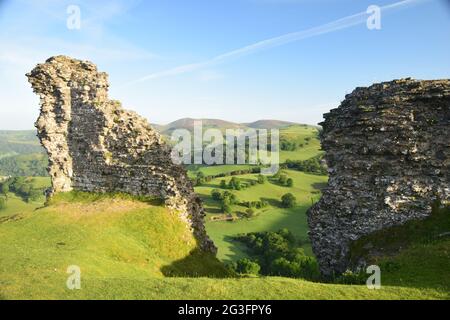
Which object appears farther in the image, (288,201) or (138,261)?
(288,201)

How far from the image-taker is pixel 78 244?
838 inches

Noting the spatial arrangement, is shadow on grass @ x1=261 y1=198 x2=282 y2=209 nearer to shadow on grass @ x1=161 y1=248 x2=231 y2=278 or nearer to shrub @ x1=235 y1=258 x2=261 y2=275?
shrub @ x1=235 y1=258 x2=261 y2=275

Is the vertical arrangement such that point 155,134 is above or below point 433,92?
below

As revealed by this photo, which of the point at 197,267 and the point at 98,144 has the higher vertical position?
the point at 98,144

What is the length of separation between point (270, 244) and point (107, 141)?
54.9 meters

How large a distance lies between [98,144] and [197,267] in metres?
12.3

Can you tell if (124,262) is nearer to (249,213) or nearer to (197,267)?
(197,267)

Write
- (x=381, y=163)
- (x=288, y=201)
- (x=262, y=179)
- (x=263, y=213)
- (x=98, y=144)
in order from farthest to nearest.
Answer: (x=262, y=179), (x=288, y=201), (x=263, y=213), (x=98, y=144), (x=381, y=163)

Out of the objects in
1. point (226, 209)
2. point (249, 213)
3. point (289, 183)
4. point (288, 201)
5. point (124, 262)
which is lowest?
point (249, 213)

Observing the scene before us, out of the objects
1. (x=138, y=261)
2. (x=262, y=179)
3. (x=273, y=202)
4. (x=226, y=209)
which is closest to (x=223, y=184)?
(x=262, y=179)

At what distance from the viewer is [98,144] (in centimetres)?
2855

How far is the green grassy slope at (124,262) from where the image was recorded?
14.2 m
